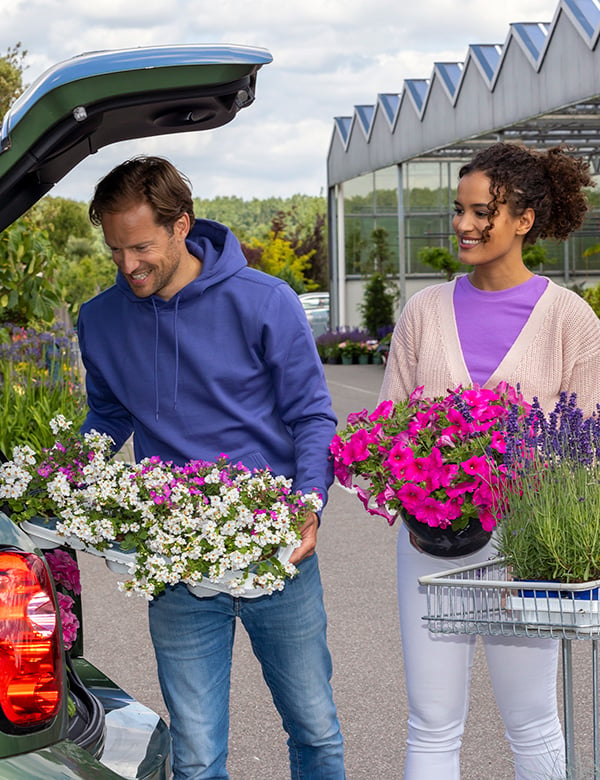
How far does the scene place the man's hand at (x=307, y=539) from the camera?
9.87 ft

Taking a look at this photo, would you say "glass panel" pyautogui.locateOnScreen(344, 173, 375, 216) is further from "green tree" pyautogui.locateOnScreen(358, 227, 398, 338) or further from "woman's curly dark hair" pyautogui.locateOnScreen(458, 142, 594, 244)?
"woman's curly dark hair" pyautogui.locateOnScreen(458, 142, 594, 244)

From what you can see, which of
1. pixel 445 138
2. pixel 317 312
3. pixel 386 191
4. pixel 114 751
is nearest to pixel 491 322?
pixel 114 751

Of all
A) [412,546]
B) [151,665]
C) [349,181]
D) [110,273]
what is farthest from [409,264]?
[412,546]

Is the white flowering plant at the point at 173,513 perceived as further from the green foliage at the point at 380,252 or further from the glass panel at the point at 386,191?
the glass panel at the point at 386,191

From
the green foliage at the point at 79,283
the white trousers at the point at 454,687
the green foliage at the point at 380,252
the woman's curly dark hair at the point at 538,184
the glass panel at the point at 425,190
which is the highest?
the glass panel at the point at 425,190

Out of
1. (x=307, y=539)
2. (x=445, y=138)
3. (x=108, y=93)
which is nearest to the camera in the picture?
(x=108, y=93)

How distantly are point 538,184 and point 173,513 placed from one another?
1.41m

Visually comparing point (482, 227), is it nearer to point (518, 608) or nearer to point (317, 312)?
point (518, 608)

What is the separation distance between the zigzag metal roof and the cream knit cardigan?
12.8 metres

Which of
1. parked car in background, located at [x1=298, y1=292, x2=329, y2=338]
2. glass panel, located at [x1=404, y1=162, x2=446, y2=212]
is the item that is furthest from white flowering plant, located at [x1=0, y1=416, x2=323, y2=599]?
parked car in background, located at [x1=298, y1=292, x2=329, y2=338]

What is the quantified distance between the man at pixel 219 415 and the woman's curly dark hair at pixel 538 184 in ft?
2.20

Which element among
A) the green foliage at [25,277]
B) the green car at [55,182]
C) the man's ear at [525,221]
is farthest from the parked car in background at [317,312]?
the green car at [55,182]

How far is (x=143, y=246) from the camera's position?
10.1ft

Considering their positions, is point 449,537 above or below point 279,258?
below
